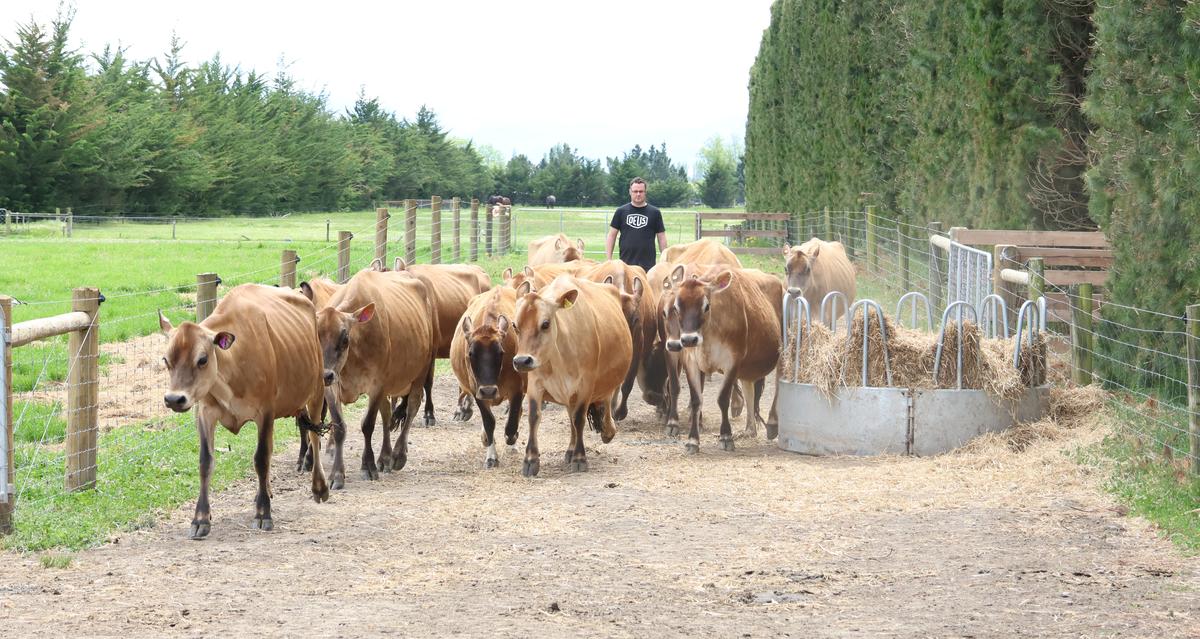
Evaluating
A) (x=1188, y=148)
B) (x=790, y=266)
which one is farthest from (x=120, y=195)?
(x=1188, y=148)

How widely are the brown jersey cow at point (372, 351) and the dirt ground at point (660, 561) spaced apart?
308mm

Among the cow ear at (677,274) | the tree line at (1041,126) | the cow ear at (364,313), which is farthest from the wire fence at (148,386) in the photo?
the cow ear at (677,274)

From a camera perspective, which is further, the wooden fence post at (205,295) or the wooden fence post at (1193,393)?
the wooden fence post at (205,295)

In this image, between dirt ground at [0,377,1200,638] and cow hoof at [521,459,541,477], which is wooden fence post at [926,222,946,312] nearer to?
dirt ground at [0,377,1200,638]

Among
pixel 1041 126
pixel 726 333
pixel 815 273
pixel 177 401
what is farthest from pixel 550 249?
pixel 177 401

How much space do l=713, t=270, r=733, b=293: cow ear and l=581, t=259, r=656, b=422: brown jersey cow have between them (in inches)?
47.2

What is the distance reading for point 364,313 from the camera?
9.76 meters

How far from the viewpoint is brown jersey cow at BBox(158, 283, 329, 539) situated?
25.2ft

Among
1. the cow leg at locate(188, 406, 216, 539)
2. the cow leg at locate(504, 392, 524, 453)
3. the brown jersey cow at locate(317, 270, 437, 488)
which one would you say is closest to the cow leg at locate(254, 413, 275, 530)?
the cow leg at locate(188, 406, 216, 539)

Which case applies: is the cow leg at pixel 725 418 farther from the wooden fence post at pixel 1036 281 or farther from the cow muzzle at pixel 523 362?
the wooden fence post at pixel 1036 281

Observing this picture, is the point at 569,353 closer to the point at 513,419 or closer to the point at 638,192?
the point at 513,419

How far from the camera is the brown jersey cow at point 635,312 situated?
12359mm

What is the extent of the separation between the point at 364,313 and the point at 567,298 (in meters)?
1.51

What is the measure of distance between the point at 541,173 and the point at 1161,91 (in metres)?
67.3
